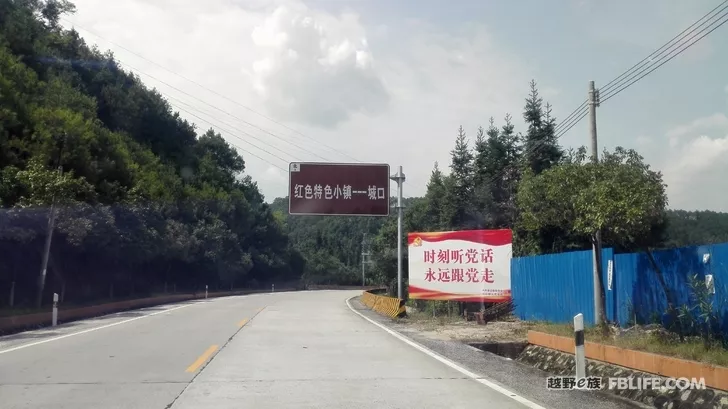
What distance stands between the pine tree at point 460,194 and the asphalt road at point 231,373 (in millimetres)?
23774

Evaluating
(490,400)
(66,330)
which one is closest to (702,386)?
(490,400)

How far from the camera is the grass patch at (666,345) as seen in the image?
363 inches

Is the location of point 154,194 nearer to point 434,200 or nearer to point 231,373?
point 434,200

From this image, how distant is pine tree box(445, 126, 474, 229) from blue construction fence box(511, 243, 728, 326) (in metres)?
17.7

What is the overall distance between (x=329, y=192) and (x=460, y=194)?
54.4 feet

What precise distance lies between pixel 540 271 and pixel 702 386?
1311 centimetres

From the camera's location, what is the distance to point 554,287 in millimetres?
19844

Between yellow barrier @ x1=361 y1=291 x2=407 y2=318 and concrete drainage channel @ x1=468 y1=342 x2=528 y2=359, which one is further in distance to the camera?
yellow barrier @ x1=361 y1=291 x2=407 y2=318

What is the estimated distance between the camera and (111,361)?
42.1ft

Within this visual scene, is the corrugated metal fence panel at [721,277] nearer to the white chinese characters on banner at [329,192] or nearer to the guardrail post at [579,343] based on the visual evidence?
the guardrail post at [579,343]

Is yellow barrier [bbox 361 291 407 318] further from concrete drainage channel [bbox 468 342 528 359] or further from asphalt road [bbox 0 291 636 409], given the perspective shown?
concrete drainage channel [bbox 468 342 528 359]

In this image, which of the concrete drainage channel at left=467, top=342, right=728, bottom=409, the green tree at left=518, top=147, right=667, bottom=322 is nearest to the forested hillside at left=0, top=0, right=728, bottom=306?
the green tree at left=518, top=147, right=667, bottom=322

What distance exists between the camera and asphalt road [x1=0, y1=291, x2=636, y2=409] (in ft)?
29.7


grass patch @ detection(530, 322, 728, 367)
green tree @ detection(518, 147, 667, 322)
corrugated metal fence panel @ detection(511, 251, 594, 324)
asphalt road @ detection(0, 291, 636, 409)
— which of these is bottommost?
asphalt road @ detection(0, 291, 636, 409)
